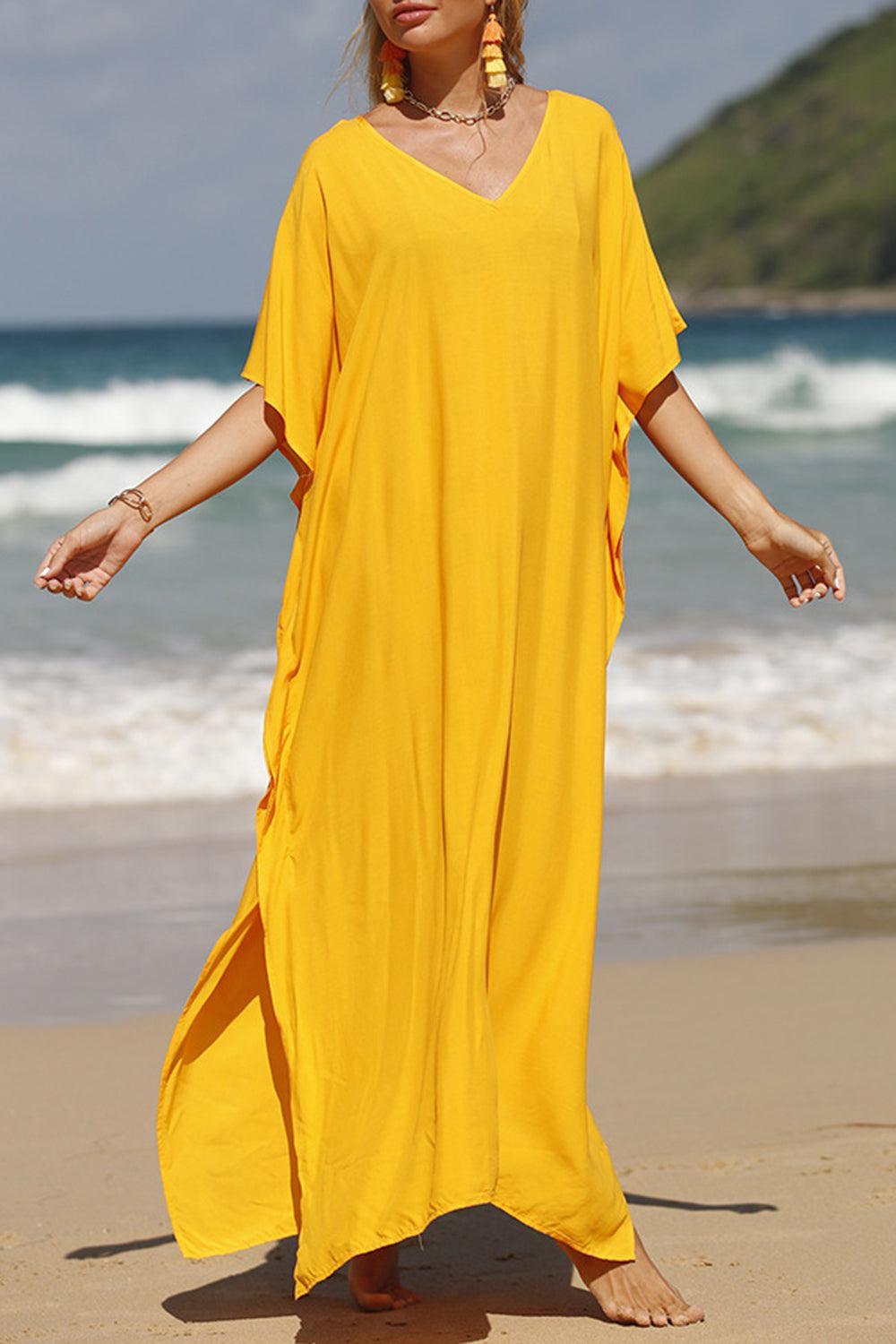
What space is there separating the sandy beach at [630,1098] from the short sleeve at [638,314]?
4.38ft

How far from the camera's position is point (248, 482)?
627 inches

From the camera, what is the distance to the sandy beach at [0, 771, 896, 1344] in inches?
110

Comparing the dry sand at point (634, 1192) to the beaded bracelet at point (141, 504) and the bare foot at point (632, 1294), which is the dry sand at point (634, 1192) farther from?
the beaded bracelet at point (141, 504)

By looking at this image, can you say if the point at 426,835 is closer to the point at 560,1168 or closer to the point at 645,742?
the point at 560,1168

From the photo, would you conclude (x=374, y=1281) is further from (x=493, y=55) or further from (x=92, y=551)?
(x=493, y=55)

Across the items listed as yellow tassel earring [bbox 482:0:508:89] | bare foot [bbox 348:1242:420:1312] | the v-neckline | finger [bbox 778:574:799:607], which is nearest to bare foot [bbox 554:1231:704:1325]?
bare foot [bbox 348:1242:420:1312]

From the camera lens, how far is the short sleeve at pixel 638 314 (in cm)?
259

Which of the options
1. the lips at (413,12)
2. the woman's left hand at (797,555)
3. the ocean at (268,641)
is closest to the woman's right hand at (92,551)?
the lips at (413,12)

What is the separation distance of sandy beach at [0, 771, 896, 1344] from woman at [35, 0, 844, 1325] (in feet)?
1.14

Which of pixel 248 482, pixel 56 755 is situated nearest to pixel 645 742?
pixel 56 755

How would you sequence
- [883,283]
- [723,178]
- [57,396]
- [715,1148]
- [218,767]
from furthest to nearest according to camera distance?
[723,178] → [883,283] → [57,396] → [218,767] → [715,1148]

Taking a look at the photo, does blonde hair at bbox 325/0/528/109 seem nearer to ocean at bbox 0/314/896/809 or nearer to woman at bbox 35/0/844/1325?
woman at bbox 35/0/844/1325

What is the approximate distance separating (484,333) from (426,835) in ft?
2.15

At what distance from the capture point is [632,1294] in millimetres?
2648
